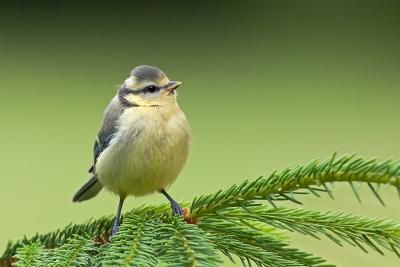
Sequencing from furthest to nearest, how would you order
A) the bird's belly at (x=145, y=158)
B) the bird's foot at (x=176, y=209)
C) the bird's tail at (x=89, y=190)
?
the bird's tail at (x=89, y=190) → the bird's belly at (x=145, y=158) → the bird's foot at (x=176, y=209)

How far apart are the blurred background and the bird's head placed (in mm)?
2099

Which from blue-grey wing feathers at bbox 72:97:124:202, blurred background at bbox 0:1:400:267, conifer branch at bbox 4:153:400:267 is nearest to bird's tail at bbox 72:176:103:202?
blue-grey wing feathers at bbox 72:97:124:202

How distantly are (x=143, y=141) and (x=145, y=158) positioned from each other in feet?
0.19

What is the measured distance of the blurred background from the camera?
4449 mm

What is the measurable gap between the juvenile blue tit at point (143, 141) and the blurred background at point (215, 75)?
212cm

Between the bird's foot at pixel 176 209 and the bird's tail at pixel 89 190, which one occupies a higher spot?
the bird's foot at pixel 176 209

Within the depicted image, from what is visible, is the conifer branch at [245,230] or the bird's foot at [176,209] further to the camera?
the bird's foot at [176,209]

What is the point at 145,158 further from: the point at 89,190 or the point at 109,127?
the point at 89,190

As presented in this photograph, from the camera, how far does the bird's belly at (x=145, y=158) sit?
175 centimetres

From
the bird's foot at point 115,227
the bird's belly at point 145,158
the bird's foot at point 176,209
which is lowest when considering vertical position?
the bird's foot at point 115,227

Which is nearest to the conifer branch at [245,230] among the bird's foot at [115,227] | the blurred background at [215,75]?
the bird's foot at [115,227]

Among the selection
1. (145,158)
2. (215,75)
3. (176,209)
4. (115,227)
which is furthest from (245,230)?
(215,75)

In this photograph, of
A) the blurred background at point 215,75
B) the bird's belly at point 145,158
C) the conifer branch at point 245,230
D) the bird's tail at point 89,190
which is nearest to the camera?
the conifer branch at point 245,230

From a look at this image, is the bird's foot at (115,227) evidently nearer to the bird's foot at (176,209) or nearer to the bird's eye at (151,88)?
the bird's foot at (176,209)
